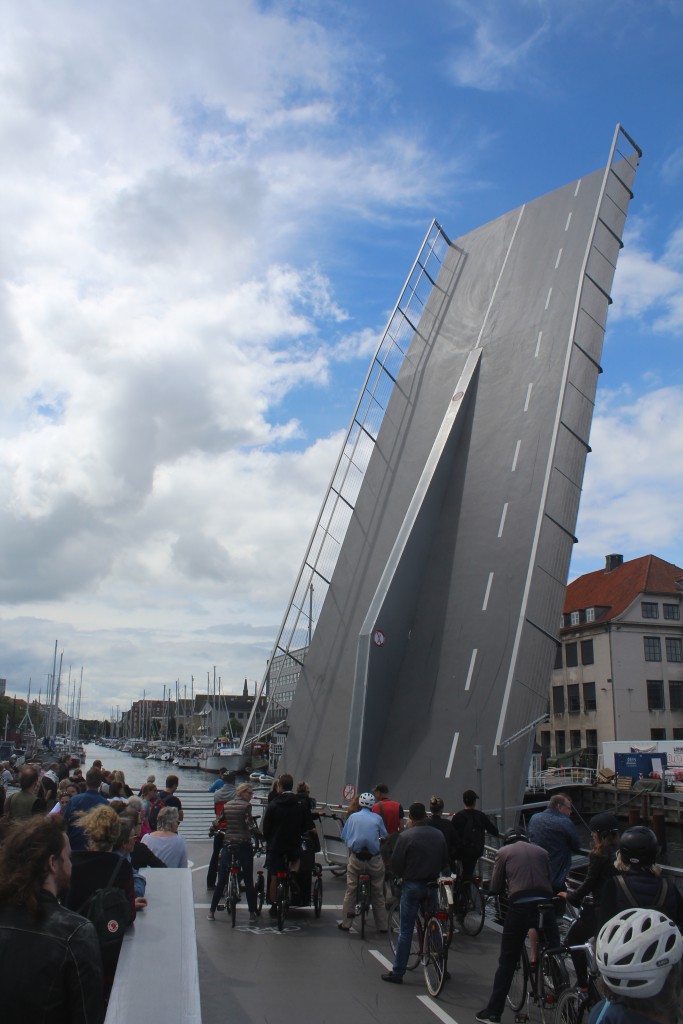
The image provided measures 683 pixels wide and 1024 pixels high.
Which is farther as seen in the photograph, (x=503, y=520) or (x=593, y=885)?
(x=503, y=520)

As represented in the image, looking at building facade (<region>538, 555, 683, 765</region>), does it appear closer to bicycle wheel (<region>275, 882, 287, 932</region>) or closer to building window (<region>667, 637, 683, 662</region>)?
building window (<region>667, 637, 683, 662</region>)

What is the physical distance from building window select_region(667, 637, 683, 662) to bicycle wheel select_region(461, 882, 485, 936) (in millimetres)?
54395

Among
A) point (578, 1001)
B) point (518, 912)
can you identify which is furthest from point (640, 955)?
point (518, 912)

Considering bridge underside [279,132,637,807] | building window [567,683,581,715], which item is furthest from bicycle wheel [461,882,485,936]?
building window [567,683,581,715]

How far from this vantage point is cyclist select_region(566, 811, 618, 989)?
251 inches

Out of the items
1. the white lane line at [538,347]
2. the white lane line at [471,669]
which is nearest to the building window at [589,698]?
the white lane line at [538,347]

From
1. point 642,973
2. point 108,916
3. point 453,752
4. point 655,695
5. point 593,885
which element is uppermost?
point 655,695

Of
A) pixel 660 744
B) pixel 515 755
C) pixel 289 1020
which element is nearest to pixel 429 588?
pixel 515 755

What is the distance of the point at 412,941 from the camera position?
952 cm

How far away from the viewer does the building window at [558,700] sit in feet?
211

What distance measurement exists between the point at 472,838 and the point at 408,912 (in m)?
2.33

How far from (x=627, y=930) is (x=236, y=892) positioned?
8.63m

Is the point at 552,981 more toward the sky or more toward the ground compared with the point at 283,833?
more toward the ground

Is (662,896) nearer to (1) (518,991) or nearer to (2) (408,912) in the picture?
(1) (518,991)
